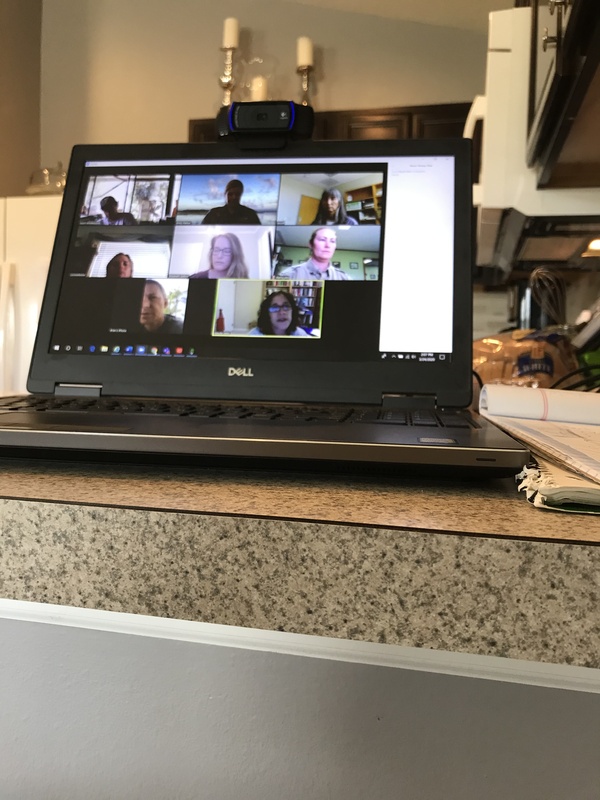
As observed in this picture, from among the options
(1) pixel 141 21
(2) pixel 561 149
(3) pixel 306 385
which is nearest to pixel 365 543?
(3) pixel 306 385

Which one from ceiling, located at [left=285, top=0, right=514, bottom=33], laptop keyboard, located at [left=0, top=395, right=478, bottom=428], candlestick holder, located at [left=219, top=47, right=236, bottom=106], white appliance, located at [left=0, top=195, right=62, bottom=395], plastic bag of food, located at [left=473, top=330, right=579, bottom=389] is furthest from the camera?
candlestick holder, located at [left=219, top=47, right=236, bottom=106]

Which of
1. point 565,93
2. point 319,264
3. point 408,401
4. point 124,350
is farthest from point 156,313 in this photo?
point 565,93

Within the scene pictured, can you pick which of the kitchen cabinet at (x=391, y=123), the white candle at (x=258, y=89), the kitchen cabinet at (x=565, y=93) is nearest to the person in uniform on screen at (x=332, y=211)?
the kitchen cabinet at (x=565, y=93)

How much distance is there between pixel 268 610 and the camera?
0.87ft

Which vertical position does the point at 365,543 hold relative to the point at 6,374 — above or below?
below

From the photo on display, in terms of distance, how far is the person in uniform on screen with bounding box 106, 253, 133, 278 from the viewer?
63 centimetres

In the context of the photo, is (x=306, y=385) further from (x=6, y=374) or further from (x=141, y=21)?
(x=141, y=21)

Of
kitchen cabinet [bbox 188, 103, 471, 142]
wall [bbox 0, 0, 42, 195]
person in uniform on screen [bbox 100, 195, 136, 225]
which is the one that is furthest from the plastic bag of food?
wall [bbox 0, 0, 42, 195]

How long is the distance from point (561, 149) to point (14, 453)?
0.84m

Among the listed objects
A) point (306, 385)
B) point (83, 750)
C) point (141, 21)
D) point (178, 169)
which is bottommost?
point (83, 750)

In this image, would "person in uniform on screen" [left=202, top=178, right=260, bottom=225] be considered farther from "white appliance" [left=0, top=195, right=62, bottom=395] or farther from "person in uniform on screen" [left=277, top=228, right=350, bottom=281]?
"white appliance" [left=0, top=195, right=62, bottom=395]

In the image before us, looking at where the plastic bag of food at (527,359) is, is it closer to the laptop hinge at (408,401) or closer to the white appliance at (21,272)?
the laptop hinge at (408,401)

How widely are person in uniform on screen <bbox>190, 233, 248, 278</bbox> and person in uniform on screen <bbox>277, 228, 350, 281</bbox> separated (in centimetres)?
5

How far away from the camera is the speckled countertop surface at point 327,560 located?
0.24 metres
